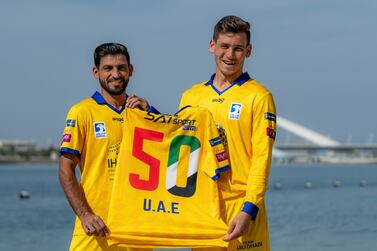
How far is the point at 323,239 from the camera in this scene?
68.9 feet

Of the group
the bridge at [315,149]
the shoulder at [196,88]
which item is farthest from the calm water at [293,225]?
the bridge at [315,149]

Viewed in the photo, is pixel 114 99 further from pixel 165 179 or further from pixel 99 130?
pixel 165 179

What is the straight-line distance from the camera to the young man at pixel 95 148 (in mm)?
5156

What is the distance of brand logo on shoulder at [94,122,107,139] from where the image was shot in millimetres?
5184

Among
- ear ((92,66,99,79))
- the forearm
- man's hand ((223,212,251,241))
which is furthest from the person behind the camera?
ear ((92,66,99,79))

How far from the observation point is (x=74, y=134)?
516cm

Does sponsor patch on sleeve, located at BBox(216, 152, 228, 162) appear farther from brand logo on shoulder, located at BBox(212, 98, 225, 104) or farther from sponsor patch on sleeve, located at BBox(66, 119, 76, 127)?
sponsor patch on sleeve, located at BBox(66, 119, 76, 127)

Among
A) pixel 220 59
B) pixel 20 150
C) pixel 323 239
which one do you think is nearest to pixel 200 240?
pixel 220 59

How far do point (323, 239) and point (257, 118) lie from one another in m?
16.6

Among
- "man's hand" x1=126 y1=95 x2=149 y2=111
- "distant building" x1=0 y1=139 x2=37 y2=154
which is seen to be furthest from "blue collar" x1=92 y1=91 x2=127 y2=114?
"distant building" x1=0 y1=139 x2=37 y2=154

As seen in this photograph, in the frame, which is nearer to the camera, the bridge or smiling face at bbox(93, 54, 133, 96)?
smiling face at bbox(93, 54, 133, 96)

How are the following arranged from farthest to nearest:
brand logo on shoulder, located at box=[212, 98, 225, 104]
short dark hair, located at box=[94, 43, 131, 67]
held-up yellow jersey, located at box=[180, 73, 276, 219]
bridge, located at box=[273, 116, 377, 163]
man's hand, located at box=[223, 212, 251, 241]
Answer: bridge, located at box=[273, 116, 377, 163] → short dark hair, located at box=[94, 43, 131, 67] → brand logo on shoulder, located at box=[212, 98, 225, 104] → held-up yellow jersey, located at box=[180, 73, 276, 219] → man's hand, located at box=[223, 212, 251, 241]

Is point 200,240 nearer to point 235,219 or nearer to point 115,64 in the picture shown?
point 235,219

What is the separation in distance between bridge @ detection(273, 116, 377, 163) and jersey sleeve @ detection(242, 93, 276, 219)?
114m
